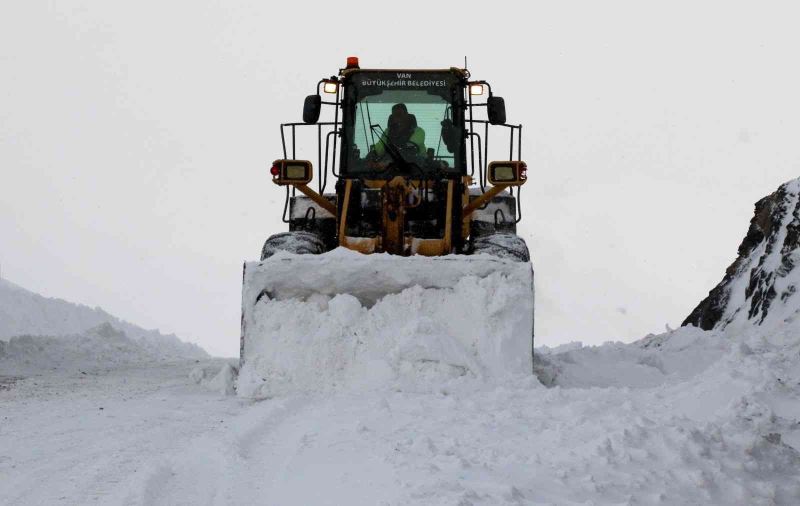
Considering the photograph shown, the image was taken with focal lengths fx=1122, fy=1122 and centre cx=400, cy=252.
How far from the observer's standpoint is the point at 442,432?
5137 mm

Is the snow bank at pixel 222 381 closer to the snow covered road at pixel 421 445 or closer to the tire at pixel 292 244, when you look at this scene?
the snow covered road at pixel 421 445

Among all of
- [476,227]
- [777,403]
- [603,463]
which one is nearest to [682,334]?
[476,227]

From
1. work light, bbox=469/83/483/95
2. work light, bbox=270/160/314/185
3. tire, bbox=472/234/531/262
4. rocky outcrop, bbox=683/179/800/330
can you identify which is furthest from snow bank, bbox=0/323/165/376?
rocky outcrop, bbox=683/179/800/330

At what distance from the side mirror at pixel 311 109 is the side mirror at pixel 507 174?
1.48 metres

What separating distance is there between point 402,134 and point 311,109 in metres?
0.81

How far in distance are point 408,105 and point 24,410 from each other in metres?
4.44

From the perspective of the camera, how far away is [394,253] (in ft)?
28.1

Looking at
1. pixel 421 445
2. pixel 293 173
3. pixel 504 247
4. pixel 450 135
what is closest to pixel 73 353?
pixel 293 173

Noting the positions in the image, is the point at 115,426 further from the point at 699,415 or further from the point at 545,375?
the point at 545,375

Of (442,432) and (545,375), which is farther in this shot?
(545,375)

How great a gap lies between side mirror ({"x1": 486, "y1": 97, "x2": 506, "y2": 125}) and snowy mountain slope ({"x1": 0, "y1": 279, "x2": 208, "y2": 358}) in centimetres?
878

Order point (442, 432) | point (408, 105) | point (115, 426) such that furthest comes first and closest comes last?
point (408, 105) → point (115, 426) → point (442, 432)

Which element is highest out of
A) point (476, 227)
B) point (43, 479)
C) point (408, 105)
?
point (408, 105)

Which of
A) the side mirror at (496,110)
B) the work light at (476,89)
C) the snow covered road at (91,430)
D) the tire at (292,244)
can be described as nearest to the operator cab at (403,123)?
the work light at (476,89)
